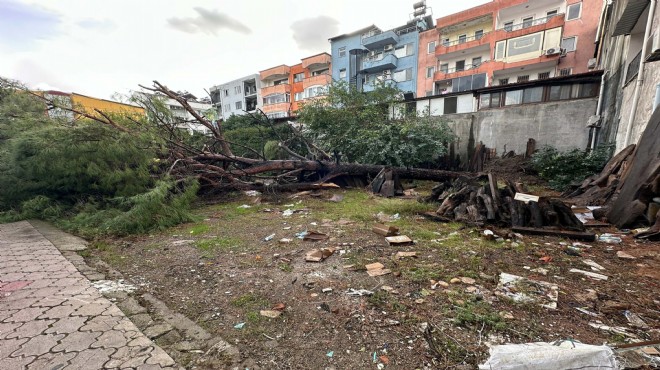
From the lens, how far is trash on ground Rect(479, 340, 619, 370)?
138 cm

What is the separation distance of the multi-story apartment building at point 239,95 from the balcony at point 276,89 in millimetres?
2278

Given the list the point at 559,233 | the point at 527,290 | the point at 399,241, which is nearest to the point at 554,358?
the point at 527,290

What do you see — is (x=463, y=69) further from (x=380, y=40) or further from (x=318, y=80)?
(x=318, y=80)

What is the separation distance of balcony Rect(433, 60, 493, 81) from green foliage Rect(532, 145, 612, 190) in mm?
11445

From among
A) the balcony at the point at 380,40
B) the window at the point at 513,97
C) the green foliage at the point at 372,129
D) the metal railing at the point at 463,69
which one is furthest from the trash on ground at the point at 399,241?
the balcony at the point at 380,40

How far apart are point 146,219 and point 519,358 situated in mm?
5495

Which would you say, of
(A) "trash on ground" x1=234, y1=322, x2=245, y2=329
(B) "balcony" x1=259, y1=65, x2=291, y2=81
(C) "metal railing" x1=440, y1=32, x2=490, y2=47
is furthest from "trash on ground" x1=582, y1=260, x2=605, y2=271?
(B) "balcony" x1=259, y1=65, x2=291, y2=81

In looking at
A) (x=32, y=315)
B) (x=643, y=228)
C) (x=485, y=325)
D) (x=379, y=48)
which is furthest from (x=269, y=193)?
(x=379, y=48)

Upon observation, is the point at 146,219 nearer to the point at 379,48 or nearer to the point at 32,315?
the point at 32,315

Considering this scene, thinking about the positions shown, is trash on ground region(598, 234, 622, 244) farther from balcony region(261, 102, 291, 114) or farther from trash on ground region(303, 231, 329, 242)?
balcony region(261, 102, 291, 114)

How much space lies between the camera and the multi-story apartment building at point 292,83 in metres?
27.1

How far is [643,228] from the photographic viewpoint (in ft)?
12.9

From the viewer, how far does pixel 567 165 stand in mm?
8680

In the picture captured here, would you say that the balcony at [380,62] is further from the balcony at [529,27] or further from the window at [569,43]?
the window at [569,43]
